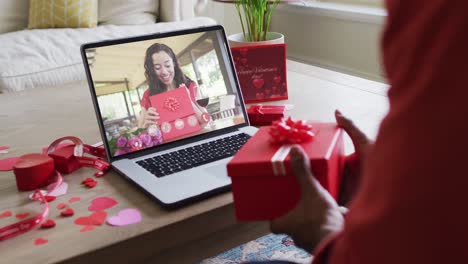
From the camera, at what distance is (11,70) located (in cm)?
198

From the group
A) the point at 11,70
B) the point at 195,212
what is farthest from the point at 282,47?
the point at 11,70

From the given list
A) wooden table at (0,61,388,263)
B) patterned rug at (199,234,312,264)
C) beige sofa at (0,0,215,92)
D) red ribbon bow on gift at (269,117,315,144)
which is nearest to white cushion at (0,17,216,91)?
beige sofa at (0,0,215,92)

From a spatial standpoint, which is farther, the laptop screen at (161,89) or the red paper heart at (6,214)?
the laptop screen at (161,89)

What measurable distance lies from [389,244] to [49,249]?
0.46m

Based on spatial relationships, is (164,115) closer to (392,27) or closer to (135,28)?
(392,27)

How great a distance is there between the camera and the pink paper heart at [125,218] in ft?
2.46

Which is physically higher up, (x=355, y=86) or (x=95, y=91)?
(x=95, y=91)

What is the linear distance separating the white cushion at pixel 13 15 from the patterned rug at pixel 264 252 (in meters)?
1.66

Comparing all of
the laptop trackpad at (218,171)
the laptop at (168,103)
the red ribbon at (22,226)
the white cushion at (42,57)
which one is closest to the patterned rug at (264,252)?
the laptop at (168,103)

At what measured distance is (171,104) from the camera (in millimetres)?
1009

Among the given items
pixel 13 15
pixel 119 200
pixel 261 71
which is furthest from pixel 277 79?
pixel 13 15

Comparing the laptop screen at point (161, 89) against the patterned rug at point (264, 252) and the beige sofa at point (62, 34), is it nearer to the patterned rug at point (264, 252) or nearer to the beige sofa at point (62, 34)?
the patterned rug at point (264, 252)

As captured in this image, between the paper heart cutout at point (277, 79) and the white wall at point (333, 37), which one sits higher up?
the paper heart cutout at point (277, 79)

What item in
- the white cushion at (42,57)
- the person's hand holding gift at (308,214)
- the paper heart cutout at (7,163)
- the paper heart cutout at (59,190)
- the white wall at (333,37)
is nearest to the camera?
the person's hand holding gift at (308,214)
